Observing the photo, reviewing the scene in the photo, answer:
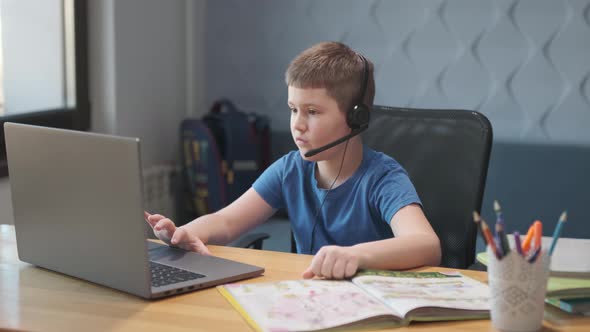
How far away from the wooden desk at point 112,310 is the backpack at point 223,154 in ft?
6.17

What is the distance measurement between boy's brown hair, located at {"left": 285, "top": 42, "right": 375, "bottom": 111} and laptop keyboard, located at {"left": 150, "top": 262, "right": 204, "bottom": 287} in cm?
50

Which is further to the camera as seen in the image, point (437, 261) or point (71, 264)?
point (437, 261)

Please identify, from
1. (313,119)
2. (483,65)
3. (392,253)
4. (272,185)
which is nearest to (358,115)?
(313,119)

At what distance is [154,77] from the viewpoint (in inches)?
135

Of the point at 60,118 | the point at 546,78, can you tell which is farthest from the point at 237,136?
the point at 546,78

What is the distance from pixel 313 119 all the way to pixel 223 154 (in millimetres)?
1712

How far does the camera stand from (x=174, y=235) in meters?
1.53

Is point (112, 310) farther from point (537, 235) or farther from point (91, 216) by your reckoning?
point (537, 235)

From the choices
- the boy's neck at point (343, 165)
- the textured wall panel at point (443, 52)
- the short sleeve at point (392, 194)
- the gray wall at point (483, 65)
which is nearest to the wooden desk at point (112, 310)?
the short sleeve at point (392, 194)

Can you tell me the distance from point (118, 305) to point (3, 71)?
6.11ft

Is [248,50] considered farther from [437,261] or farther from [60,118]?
[437,261]

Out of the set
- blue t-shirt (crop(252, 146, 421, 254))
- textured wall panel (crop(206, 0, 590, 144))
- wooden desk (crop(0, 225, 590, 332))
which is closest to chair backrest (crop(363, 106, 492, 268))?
blue t-shirt (crop(252, 146, 421, 254))

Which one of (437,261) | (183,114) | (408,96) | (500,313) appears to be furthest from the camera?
(183,114)

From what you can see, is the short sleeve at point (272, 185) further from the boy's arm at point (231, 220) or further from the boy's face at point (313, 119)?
the boy's face at point (313, 119)
